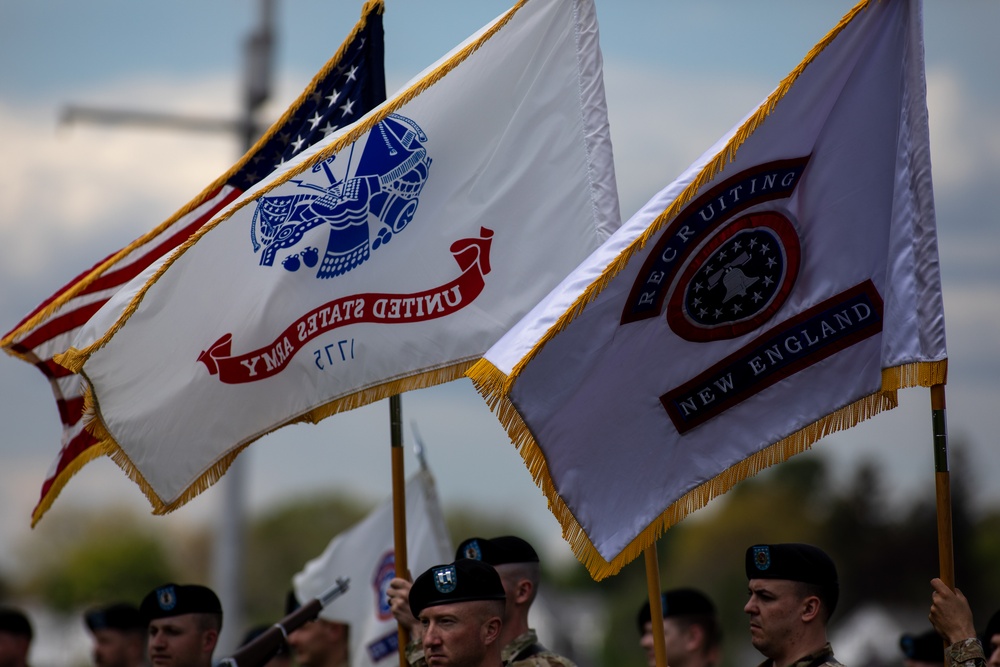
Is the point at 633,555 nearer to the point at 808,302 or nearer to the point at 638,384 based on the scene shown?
the point at 638,384

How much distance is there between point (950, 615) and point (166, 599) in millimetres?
3930

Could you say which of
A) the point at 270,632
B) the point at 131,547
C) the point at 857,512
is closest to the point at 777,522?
the point at 857,512

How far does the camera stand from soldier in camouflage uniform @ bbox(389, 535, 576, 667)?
5906 mm

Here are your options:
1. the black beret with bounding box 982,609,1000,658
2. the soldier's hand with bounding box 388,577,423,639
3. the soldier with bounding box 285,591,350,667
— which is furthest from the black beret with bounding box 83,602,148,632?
the black beret with bounding box 982,609,1000,658

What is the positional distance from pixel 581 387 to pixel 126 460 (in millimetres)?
2143

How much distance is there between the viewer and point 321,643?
830 cm

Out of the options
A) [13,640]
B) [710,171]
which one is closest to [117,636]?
[13,640]

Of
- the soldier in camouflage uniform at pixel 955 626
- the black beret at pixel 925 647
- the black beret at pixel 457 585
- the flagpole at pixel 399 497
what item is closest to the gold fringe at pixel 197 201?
the flagpole at pixel 399 497

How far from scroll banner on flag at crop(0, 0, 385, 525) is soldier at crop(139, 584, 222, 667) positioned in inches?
28.2

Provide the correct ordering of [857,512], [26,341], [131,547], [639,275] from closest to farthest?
1. [639,275]
2. [26,341]
3. [857,512]
4. [131,547]

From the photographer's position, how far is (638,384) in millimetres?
4973

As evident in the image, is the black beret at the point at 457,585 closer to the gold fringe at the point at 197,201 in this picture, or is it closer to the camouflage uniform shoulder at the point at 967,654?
the camouflage uniform shoulder at the point at 967,654

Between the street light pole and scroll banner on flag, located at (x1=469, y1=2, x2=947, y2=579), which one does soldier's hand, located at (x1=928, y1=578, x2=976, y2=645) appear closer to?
scroll banner on flag, located at (x1=469, y1=2, x2=947, y2=579)

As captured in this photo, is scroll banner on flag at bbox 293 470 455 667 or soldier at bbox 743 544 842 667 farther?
scroll banner on flag at bbox 293 470 455 667
